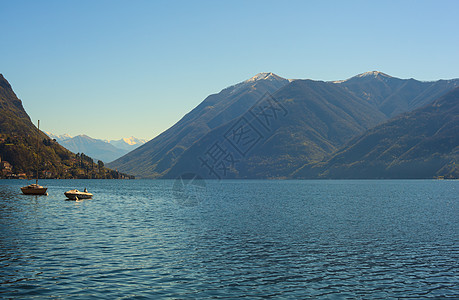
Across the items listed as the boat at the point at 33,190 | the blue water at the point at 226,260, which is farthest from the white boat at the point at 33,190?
the blue water at the point at 226,260

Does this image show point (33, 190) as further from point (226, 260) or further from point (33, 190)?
point (226, 260)

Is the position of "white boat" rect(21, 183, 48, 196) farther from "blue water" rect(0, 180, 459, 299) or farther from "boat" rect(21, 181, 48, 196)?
"blue water" rect(0, 180, 459, 299)

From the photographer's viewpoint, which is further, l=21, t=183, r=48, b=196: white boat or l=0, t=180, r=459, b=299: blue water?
l=21, t=183, r=48, b=196: white boat

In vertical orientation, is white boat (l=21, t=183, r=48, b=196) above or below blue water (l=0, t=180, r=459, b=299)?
above

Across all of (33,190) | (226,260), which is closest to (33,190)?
(33,190)

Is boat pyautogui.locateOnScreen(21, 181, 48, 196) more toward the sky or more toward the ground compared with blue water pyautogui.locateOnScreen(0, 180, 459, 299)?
more toward the sky

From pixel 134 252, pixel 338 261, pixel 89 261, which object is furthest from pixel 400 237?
pixel 89 261

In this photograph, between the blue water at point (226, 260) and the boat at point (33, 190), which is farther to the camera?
the boat at point (33, 190)

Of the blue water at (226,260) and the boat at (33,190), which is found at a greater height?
the boat at (33,190)

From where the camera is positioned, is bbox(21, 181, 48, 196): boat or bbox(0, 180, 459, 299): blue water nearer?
bbox(0, 180, 459, 299): blue water

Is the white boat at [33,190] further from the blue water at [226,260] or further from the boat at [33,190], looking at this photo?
the blue water at [226,260]

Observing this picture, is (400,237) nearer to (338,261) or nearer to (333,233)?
(333,233)

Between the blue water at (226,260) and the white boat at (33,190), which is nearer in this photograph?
the blue water at (226,260)

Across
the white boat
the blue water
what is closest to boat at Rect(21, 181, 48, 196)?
the white boat
